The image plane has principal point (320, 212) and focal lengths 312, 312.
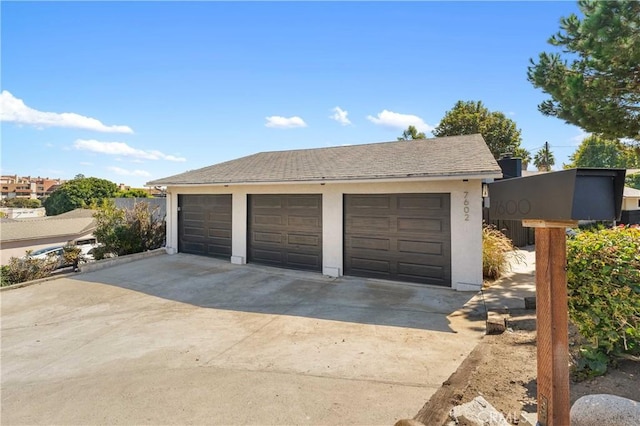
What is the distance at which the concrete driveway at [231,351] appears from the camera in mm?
2994

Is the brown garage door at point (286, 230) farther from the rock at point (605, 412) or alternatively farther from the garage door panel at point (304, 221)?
the rock at point (605, 412)

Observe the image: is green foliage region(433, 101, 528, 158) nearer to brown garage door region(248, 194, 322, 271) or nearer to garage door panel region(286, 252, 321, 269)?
brown garage door region(248, 194, 322, 271)

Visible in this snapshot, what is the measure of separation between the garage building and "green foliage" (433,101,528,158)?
18479 millimetres

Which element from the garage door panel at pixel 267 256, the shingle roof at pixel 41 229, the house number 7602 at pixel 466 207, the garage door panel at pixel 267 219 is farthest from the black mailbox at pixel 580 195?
the shingle roof at pixel 41 229

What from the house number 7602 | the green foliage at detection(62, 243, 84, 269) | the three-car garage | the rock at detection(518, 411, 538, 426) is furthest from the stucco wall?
the rock at detection(518, 411, 538, 426)

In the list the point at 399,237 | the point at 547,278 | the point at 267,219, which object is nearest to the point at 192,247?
the point at 267,219

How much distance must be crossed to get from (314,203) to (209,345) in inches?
201

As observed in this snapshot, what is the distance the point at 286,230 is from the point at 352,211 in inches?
86.5

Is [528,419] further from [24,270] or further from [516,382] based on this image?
[24,270]

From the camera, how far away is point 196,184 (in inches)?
409

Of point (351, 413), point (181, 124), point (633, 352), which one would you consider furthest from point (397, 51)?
point (181, 124)

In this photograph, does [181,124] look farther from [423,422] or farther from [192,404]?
[423,422]

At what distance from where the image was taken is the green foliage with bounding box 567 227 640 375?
2.57 metres

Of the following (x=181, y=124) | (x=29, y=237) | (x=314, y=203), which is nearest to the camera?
(x=314, y=203)
